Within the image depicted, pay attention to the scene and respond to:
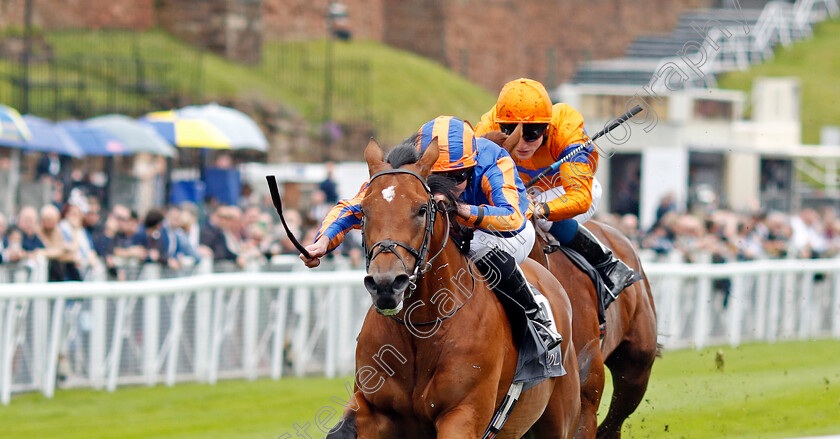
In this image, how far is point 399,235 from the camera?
4402mm

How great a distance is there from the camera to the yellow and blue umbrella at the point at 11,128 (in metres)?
11.7

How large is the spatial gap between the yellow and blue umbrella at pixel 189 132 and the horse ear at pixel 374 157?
31.0ft

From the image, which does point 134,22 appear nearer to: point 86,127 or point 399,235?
point 86,127

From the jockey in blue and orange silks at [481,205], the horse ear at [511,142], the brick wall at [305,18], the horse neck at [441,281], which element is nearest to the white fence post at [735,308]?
the horse ear at [511,142]

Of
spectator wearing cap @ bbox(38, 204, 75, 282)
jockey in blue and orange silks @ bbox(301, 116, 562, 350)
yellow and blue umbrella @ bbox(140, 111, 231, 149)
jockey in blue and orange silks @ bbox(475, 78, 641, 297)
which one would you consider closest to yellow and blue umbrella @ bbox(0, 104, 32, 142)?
spectator wearing cap @ bbox(38, 204, 75, 282)

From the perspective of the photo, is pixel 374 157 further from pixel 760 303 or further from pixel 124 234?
pixel 760 303

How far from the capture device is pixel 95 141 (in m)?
13.7

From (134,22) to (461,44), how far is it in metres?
12.9

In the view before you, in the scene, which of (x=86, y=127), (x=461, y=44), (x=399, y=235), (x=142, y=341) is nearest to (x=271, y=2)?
(x=461, y=44)

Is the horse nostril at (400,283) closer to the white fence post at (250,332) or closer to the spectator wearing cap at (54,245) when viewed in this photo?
the spectator wearing cap at (54,245)

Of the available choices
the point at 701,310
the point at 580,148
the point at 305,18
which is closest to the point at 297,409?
the point at 580,148

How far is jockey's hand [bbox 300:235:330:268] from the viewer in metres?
4.67

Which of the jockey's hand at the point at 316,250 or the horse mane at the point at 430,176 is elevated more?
the horse mane at the point at 430,176

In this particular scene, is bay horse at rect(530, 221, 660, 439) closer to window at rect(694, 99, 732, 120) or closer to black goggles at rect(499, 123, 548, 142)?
black goggles at rect(499, 123, 548, 142)
